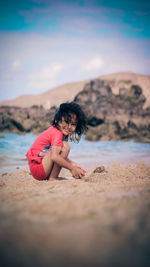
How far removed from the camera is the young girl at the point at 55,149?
2547 mm

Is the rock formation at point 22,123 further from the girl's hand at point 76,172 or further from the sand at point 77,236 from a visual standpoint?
the sand at point 77,236

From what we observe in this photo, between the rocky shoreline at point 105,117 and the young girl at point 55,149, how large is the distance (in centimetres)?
826

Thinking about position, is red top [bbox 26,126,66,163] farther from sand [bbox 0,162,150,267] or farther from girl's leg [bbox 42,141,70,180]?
sand [bbox 0,162,150,267]

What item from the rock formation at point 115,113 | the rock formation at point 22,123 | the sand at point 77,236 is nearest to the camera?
the sand at point 77,236

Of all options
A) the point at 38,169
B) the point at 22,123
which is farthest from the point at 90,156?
the point at 22,123

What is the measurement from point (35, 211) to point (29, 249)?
1.13ft

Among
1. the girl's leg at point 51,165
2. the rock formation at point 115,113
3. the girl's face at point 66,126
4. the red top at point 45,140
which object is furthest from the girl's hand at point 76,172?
the rock formation at point 115,113

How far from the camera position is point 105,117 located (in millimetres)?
14203

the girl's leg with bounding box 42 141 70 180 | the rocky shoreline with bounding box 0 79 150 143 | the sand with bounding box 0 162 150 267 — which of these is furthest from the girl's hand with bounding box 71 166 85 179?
the rocky shoreline with bounding box 0 79 150 143

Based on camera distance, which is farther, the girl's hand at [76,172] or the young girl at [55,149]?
the girl's hand at [76,172]

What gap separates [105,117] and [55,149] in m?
12.0

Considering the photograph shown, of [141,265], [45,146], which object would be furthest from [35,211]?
[45,146]

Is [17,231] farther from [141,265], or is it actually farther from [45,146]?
[45,146]

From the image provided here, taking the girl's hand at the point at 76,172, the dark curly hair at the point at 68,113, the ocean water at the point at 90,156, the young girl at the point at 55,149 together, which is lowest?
the ocean water at the point at 90,156
